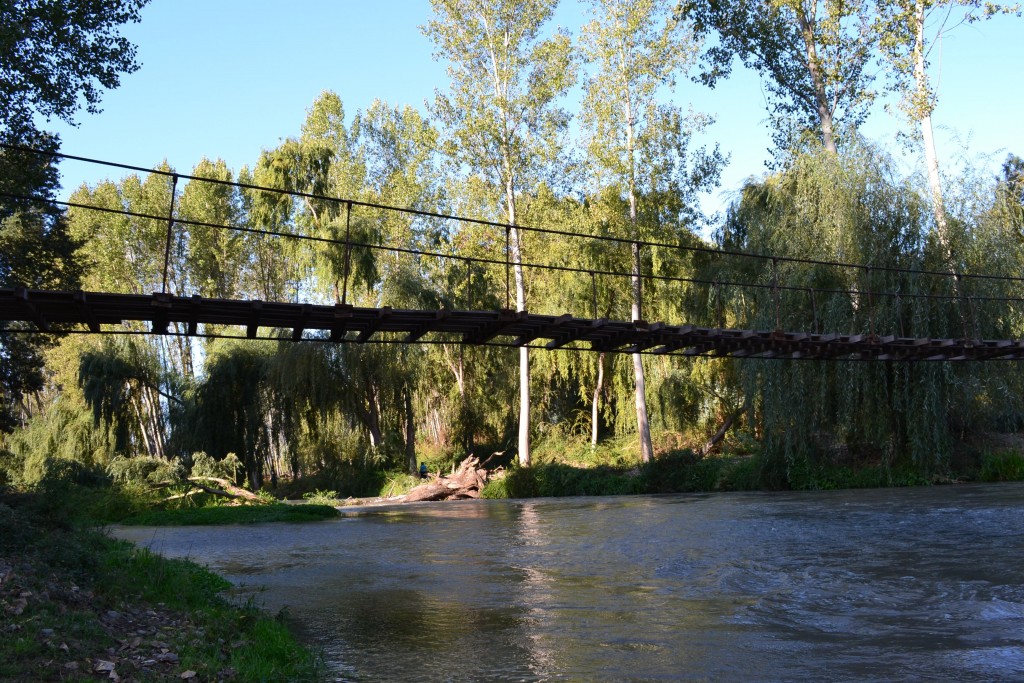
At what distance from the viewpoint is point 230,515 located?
20203 mm

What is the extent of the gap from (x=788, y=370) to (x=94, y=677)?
59.6 ft

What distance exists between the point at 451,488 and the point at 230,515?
8151 mm

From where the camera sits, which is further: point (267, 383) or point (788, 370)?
point (267, 383)

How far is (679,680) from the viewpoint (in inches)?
228

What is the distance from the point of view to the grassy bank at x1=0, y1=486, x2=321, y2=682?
507cm

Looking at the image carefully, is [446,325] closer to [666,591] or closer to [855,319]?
[666,591]

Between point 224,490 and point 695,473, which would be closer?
point 224,490

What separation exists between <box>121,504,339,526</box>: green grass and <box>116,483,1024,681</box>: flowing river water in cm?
221

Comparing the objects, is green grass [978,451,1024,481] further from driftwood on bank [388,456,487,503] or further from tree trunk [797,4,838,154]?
driftwood on bank [388,456,487,503]

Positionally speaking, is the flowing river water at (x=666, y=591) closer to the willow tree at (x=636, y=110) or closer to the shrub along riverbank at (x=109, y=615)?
the shrub along riverbank at (x=109, y=615)

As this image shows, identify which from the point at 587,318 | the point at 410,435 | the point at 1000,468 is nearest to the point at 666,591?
the point at 587,318

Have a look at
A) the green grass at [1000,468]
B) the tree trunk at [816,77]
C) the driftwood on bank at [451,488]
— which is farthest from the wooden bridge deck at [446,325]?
the driftwood on bank at [451,488]

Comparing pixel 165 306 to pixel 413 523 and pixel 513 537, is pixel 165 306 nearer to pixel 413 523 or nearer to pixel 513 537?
pixel 513 537

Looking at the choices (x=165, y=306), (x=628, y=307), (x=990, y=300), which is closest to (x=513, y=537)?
(x=165, y=306)
